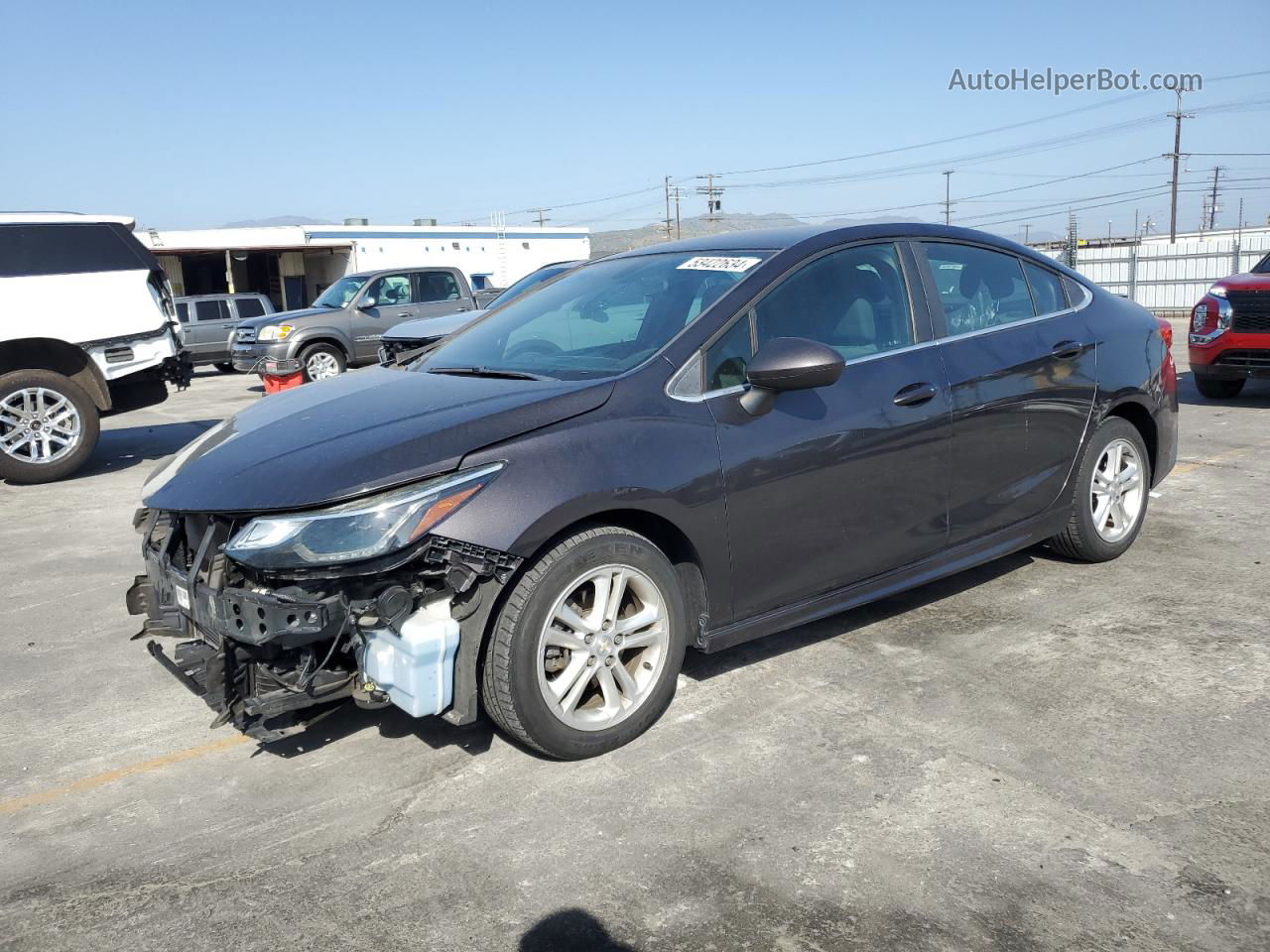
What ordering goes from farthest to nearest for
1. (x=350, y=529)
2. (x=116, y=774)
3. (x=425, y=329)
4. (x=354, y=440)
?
(x=425, y=329), (x=116, y=774), (x=354, y=440), (x=350, y=529)

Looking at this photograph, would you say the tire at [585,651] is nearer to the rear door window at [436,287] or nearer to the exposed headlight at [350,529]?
the exposed headlight at [350,529]

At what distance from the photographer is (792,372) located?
11.6 feet

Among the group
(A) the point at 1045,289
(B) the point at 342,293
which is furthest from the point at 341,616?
(B) the point at 342,293

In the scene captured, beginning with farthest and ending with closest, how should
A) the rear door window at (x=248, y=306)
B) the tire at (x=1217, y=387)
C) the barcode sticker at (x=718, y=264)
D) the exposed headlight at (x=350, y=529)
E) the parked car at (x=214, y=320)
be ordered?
the rear door window at (x=248, y=306) < the parked car at (x=214, y=320) < the tire at (x=1217, y=387) < the barcode sticker at (x=718, y=264) < the exposed headlight at (x=350, y=529)

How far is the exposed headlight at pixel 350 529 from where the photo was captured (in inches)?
118

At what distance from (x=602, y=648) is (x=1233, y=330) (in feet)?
29.9

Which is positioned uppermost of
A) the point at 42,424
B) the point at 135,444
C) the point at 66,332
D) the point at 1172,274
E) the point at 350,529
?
the point at 66,332

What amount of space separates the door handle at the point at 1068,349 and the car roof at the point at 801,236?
586 mm

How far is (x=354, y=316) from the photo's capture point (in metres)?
16.0

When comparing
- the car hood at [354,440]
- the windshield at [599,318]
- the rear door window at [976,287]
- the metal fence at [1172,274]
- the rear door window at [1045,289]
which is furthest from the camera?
the metal fence at [1172,274]

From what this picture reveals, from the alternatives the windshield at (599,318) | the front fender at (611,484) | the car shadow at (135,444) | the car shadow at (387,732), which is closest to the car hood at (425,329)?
the car shadow at (135,444)

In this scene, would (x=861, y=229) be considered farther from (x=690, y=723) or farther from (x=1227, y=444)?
(x=1227, y=444)

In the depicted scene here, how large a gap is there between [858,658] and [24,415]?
25.7 feet

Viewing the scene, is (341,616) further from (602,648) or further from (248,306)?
(248,306)
